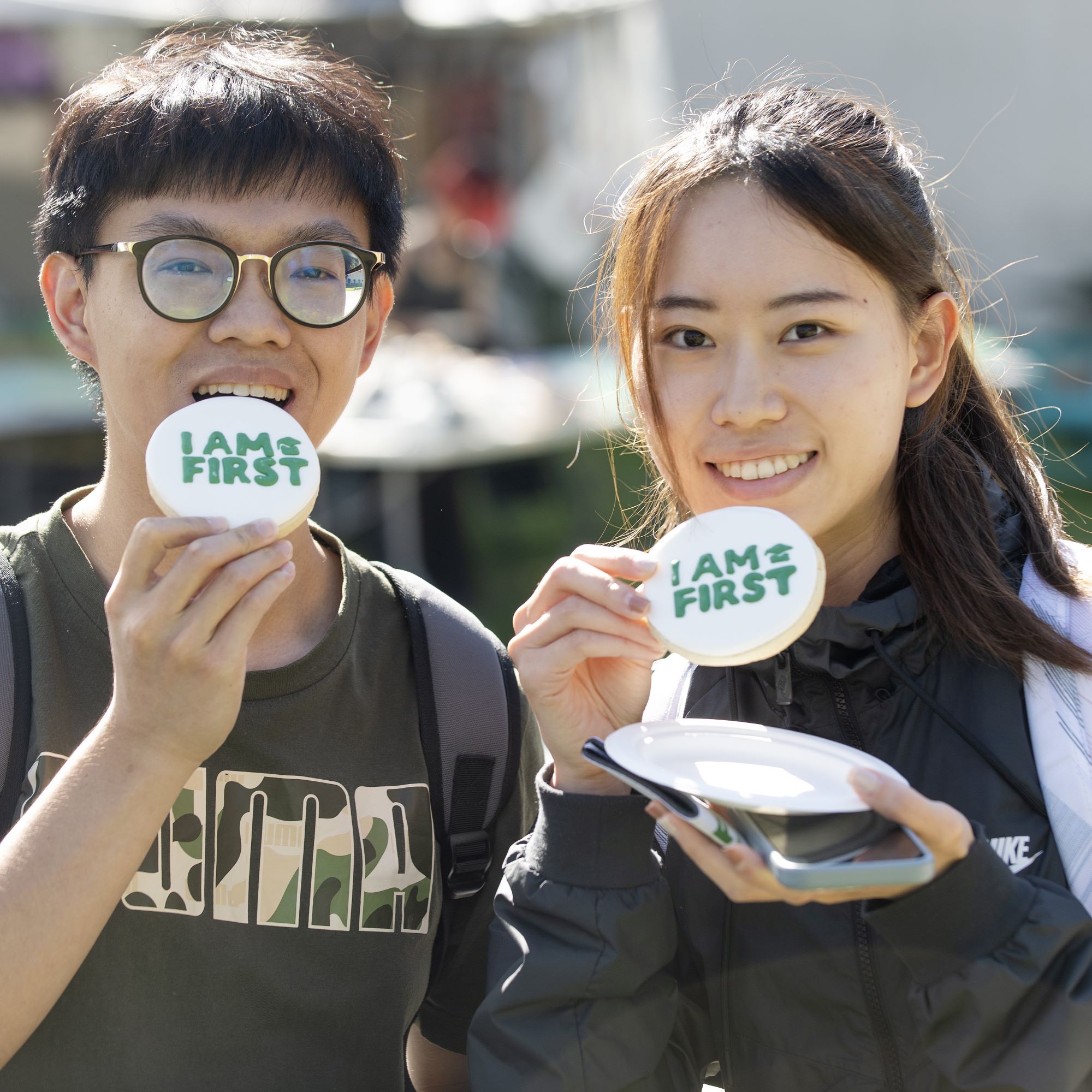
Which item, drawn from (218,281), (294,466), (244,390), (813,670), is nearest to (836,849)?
(813,670)

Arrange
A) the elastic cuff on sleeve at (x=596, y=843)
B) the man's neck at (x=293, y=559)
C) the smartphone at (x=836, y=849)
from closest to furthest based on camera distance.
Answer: the smartphone at (x=836, y=849), the elastic cuff on sleeve at (x=596, y=843), the man's neck at (x=293, y=559)

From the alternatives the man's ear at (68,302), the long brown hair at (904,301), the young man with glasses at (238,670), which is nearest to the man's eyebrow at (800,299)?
the long brown hair at (904,301)

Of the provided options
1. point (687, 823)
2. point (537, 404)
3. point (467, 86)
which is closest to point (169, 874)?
point (687, 823)

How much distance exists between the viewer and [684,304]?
2.01 metres

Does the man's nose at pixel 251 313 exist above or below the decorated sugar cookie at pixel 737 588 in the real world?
above

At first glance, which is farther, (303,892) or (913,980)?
(303,892)

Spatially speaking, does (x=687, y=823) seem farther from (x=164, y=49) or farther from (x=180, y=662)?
(x=164, y=49)

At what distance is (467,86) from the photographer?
34.2 feet

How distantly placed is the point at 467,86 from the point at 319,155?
8816mm

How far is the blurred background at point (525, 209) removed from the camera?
7457 mm

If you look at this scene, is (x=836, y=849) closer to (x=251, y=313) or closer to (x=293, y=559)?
(x=293, y=559)

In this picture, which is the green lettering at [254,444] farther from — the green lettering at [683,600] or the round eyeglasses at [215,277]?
the green lettering at [683,600]

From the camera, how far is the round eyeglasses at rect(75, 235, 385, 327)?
2094 mm

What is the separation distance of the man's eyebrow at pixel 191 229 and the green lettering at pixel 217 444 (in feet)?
1.27
